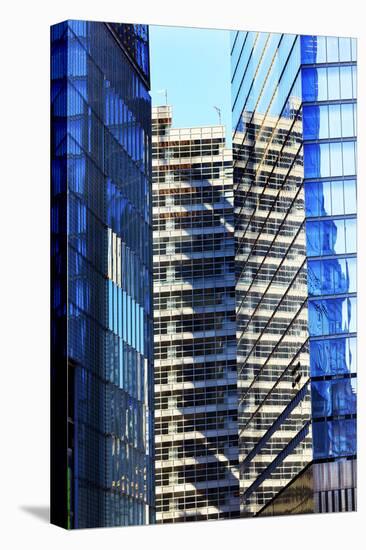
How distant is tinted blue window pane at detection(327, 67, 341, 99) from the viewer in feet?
142

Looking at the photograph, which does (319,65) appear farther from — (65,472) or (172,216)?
(65,472)

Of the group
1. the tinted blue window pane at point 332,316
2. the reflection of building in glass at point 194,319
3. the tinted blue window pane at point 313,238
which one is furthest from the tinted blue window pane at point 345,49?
the tinted blue window pane at point 332,316

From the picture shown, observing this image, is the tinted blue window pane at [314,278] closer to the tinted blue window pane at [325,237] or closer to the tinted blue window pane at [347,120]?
the tinted blue window pane at [325,237]

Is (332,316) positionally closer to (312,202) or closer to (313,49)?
(312,202)

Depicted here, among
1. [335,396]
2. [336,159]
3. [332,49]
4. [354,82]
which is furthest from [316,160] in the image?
[335,396]

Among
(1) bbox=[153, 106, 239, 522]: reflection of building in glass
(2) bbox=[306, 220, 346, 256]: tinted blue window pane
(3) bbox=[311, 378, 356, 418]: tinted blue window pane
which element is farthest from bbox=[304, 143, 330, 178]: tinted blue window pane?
(3) bbox=[311, 378, 356, 418]: tinted blue window pane

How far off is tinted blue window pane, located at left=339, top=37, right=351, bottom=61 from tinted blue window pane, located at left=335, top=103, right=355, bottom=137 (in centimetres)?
107

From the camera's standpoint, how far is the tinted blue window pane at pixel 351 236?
141 ft

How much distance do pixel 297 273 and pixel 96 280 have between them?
6336mm

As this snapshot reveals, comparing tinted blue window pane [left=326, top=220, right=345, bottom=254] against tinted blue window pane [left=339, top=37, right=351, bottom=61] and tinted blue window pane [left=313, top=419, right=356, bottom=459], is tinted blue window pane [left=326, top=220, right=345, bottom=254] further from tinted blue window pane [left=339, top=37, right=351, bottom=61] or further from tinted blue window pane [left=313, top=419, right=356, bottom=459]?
tinted blue window pane [left=313, top=419, right=356, bottom=459]

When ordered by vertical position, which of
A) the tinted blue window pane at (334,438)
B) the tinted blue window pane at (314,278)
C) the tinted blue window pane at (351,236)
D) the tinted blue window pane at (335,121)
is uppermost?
the tinted blue window pane at (335,121)

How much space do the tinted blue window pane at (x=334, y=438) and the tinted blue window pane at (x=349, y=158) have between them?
5736 millimetres

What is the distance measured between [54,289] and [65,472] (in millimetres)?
3851

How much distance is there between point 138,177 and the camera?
45656mm
